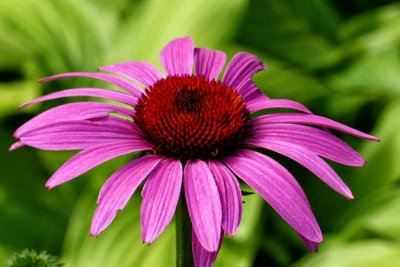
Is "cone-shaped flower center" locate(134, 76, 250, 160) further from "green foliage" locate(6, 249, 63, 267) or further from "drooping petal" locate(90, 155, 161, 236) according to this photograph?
"green foliage" locate(6, 249, 63, 267)

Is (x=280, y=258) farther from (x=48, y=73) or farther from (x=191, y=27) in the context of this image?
(x=48, y=73)

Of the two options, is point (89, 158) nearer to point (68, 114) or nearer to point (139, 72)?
point (68, 114)

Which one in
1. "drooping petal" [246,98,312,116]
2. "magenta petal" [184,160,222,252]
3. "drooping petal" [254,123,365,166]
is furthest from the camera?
"drooping petal" [246,98,312,116]

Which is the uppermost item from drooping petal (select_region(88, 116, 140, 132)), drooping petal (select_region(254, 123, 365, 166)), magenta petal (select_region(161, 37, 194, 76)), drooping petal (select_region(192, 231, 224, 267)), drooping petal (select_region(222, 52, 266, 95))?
magenta petal (select_region(161, 37, 194, 76))

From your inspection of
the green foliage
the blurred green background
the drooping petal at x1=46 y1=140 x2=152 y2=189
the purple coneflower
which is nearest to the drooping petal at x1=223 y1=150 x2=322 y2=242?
the purple coneflower

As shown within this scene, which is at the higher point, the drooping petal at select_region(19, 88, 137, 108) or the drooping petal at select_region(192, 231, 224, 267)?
the drooping petal at select_region(19, 88, 137, 108)

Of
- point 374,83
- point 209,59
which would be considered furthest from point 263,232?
point 209,59
